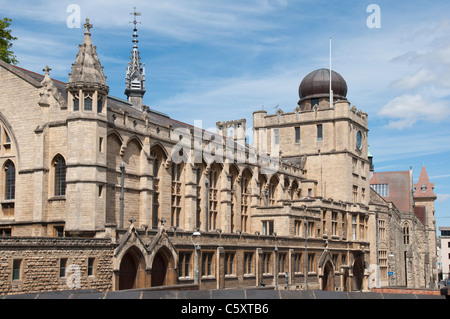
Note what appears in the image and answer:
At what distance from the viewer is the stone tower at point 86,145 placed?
4150 cm

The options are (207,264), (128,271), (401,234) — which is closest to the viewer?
(128,271)

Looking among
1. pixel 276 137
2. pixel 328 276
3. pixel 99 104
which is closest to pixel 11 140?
pixel 99 104

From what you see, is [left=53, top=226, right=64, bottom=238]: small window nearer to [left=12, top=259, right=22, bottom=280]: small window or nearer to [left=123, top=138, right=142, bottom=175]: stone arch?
[left=123, top=138, right=142, bottom=175]: stone arch

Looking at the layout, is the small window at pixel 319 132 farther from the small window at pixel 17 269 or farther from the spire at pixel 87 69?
the small window at pixel 17 269

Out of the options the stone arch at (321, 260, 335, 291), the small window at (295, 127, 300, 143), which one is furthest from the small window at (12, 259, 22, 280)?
the small window at (295, 127, 300, 143)

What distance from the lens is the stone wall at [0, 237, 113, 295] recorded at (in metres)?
32.3

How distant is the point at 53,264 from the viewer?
112 ft

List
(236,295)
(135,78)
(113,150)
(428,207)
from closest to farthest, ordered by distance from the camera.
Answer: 1. (236,295)
2. (113,150)
3. (135,78)
4. (428,207)

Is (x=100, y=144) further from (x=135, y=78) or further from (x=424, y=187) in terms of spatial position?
(x=424, y=187)

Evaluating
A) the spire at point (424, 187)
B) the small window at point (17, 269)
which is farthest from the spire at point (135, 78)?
the spire at point (424, 187)

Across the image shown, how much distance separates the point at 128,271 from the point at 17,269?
805 centimetres

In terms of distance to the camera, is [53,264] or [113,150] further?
[113,150]

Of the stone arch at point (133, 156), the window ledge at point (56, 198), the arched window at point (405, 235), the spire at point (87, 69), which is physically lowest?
the arched window at point (405, 235)

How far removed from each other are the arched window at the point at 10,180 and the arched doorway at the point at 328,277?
3132cm
